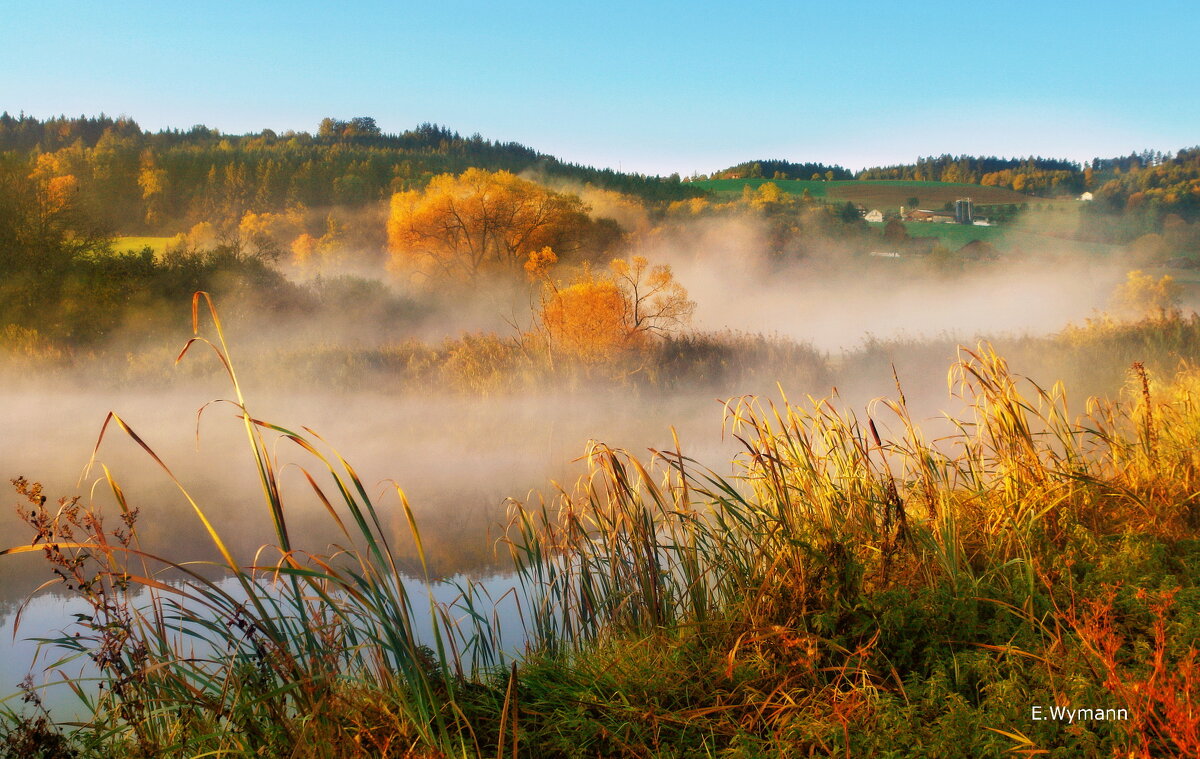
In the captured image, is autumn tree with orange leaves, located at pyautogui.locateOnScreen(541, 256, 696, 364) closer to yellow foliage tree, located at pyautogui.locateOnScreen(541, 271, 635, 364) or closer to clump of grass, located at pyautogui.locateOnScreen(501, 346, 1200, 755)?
yellow foliage tree, located at pyautogui.locateOnScreen(541, 271, 635, 364)


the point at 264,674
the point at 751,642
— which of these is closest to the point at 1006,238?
the point at 751,642

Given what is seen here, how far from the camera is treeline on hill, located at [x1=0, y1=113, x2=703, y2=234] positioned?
12750mm

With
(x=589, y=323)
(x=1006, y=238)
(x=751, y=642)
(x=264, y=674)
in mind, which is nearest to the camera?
(x=264, y=674)

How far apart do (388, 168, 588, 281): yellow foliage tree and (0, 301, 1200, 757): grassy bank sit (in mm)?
10150

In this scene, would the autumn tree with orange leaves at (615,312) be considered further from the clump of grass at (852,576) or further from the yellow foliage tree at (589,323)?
the clump of grass at (852,576)

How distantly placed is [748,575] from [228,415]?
279 inches

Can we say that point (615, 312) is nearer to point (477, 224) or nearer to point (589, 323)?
point (589, 323)

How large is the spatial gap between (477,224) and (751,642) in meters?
11.4

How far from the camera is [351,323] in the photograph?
12.1 meters

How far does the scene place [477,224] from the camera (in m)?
12.7

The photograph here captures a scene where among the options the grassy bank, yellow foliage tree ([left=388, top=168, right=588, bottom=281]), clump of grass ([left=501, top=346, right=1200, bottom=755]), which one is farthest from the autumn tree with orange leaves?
the grassy bank

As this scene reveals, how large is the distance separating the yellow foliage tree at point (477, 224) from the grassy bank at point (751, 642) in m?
10.2

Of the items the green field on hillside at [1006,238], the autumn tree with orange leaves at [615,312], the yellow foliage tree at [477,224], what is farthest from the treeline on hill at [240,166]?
the autumn tree with orange leaves at [615,312]

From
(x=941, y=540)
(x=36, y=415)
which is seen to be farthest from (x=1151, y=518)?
(x=36, y=415)
